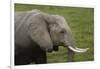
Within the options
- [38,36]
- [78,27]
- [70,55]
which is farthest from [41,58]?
[78,27]

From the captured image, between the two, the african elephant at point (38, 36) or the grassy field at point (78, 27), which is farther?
the grassy field at point (78, 27)

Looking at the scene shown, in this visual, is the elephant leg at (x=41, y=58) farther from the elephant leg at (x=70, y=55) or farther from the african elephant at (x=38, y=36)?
the elephant leg at (x=70, y=55)

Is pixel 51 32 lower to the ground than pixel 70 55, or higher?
higher

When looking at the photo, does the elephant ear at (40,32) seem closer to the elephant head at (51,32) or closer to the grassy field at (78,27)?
the elephant head at (51,32)

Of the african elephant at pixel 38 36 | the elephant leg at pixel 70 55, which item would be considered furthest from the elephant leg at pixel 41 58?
the elephant leg at pixel 70 55

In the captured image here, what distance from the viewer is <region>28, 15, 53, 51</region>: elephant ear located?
308 centimetres

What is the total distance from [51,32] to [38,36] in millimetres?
214

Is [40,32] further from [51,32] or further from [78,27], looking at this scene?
[78,27]

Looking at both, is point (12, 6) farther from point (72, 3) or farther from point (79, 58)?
point (79, 58)

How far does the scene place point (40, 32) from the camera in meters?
3.11

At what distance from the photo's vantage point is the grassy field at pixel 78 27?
3180 millimetres

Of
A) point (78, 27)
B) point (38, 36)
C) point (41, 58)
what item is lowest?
point (41, 58)

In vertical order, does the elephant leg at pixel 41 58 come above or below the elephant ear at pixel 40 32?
below

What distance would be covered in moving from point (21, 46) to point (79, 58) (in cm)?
96
